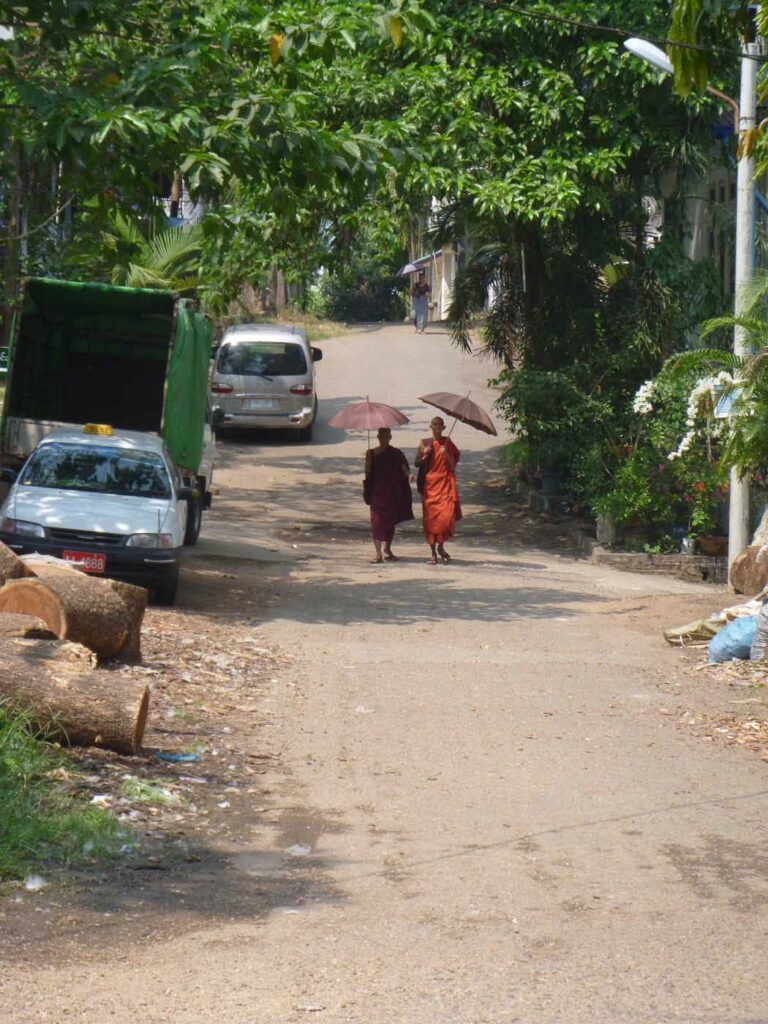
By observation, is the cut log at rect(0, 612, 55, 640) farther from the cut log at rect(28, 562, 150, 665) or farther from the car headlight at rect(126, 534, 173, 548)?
the car headlight at rect(126, 534, 173, 548)


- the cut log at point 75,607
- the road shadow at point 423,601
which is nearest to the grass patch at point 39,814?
the cut log at point 75,607

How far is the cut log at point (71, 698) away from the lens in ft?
26.2

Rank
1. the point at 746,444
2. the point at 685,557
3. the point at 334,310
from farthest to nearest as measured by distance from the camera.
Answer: the point at 334,310, the point at 685,557, the point at 746,444

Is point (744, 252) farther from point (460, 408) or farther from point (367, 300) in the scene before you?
point (367, 300)

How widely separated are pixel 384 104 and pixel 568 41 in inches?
112

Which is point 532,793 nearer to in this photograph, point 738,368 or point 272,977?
point 272,977

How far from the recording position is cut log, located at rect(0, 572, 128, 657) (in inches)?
393

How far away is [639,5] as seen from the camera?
1938cm

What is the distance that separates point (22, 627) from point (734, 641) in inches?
244

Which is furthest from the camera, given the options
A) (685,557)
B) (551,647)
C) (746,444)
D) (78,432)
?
(685,557)

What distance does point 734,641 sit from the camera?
1230 centimetres

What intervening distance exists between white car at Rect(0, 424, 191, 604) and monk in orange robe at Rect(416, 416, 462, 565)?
432 centimetres

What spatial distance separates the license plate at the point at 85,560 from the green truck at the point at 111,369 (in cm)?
355

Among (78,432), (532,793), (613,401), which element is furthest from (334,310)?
(532,793)
